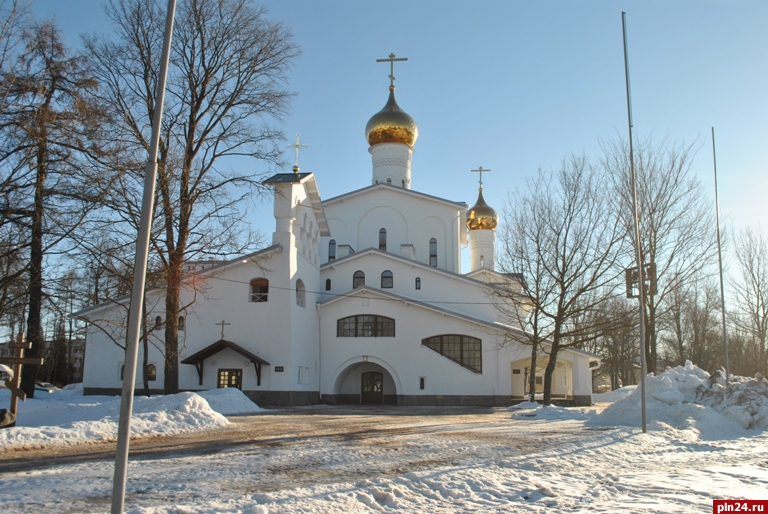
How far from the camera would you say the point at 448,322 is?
30500 mm

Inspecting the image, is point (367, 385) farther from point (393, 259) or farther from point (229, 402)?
point (229, 402)

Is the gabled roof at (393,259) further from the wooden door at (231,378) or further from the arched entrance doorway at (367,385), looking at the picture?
the wooden door at (231,378)

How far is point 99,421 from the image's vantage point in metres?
12.8

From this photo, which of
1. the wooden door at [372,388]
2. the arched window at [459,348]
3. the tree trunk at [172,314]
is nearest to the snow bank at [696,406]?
the arched window at [459,348]

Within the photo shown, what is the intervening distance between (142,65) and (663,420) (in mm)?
18351

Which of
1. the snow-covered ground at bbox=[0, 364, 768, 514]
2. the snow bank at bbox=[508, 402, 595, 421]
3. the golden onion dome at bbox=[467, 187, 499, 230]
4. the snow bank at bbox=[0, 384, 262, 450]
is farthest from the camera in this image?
the golden onion dome at bbox=[467, 187, 499, 230]

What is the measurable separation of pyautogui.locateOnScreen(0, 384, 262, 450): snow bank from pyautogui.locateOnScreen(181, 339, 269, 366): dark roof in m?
9.34

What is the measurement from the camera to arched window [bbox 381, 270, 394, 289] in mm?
33656

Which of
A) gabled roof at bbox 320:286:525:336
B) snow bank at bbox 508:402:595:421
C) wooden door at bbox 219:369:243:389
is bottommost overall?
snow bank at bbox 508:402:595:421

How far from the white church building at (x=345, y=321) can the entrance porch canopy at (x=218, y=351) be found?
56 mm

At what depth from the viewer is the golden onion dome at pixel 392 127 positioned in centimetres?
4109

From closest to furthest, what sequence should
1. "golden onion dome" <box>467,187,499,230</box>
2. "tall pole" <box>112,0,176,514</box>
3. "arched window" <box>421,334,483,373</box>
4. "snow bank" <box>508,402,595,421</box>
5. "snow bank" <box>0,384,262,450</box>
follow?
"tall pole" <box>112,0,176,514</box> → "snow bank" <box>0,384,262,450</box> → "snow bank" <box>508,402,595,421</box> → "arched window" <box>421,334,483,373</box> → "golden onion dome" <box>467,187,499,230</box>

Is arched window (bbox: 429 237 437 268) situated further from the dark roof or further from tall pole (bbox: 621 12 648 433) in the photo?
tall pole (bbox: 621 12 648 433)

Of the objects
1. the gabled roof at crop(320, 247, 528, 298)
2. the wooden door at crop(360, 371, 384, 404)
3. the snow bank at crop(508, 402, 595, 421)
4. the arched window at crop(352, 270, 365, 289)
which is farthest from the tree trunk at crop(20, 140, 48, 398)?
the arched window at crop(352, 270, 365, 289)
